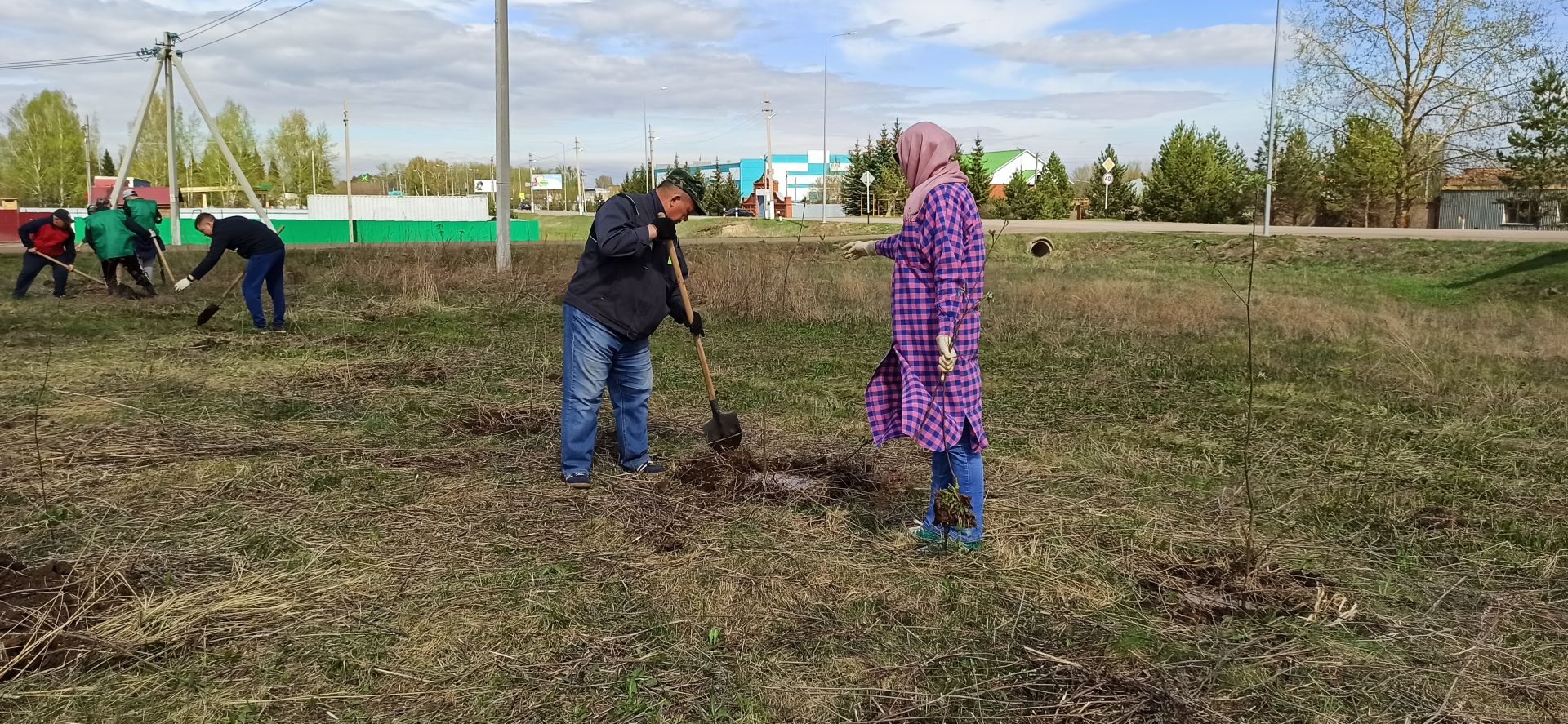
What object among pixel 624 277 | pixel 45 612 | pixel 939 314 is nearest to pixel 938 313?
pixel 939 314

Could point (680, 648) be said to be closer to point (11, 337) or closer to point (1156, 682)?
point (1156, 682)

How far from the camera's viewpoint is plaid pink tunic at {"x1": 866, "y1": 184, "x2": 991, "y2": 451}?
3.62m

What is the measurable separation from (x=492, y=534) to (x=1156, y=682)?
8.51ft

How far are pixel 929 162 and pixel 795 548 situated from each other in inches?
62.8

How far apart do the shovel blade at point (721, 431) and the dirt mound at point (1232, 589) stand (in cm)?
234

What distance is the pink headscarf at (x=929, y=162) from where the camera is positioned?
370cm

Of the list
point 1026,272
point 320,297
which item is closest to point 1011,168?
point 1026,272

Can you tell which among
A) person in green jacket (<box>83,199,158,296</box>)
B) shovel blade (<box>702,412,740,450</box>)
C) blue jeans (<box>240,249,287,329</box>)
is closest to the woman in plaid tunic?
shovel blade (<box>702,412,740,450</box>)

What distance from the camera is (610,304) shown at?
4762 mm

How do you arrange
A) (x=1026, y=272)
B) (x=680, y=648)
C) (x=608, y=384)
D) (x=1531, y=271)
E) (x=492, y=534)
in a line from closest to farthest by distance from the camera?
(x=680, y=648) → (x=492, y=534) → (x=608, y=384) → (x=1531, y=271) → (x=1026, y=272)

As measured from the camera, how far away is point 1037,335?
A: 33.3ft

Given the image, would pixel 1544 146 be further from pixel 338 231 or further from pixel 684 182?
pixel 338 231

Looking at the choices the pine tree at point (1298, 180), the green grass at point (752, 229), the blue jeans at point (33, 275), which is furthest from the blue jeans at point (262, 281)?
the pine tree at point (1298, 180)

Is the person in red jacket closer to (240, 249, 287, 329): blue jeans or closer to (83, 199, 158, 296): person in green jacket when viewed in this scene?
(83, 199, 158, 296): person in green jacket
